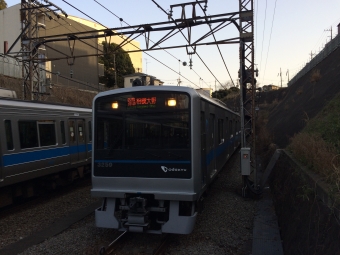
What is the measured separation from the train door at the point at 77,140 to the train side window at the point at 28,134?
1953mm

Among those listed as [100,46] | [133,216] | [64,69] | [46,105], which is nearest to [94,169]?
[133,216]

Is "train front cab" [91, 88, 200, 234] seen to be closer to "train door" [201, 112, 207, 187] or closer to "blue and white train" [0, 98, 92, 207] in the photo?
"train door" [201, 112, 207, 187]

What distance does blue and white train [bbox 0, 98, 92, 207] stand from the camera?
324 inches

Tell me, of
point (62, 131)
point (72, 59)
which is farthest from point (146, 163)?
point (72, 59)

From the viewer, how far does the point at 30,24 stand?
1584 centimetres

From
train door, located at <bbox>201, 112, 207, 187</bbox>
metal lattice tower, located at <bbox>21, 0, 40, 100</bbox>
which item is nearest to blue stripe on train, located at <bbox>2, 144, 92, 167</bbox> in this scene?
train door, located at <bbox>201, 112, 207, 187</bbox>

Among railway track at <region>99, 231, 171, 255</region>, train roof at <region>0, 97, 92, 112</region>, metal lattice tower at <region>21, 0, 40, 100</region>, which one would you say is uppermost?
metal lattice tower at <region>21, 0, 40, 100</region>

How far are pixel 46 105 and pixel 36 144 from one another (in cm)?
136

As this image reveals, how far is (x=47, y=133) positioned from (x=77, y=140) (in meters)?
1.82

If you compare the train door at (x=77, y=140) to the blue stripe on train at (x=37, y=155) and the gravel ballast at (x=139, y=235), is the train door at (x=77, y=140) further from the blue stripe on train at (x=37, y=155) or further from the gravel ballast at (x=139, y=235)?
the gravel ballast at (x=139, y=235)

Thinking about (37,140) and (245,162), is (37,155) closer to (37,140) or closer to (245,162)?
(37,140)

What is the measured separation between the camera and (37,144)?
30.9ft

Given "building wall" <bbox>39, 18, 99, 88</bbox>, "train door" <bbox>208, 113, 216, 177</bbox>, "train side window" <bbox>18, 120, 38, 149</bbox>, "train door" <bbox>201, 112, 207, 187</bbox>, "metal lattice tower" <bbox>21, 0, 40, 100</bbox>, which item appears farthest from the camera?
"building wall" <bbox>39, 18, 99, 88</bbox>

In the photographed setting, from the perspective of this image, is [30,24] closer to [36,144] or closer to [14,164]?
[36,144]
